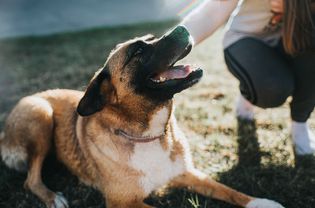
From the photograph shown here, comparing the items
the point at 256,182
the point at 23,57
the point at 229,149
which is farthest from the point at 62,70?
the point at 256,182

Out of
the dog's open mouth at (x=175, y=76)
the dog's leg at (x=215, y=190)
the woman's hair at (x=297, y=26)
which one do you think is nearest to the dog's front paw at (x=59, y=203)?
the dog's leg at (x=215, y=190)

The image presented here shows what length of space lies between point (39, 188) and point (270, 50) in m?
2.35

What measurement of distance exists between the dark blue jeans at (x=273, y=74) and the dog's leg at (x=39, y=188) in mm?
1881

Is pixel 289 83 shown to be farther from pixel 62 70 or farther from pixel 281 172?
pixel 62 70

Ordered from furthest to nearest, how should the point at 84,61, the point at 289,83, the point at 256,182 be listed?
the point at 84,61 < the point at 289,83 < the point at 256,182

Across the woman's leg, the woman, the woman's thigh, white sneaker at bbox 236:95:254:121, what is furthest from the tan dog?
white sneaker at bbox 236:95:254:121

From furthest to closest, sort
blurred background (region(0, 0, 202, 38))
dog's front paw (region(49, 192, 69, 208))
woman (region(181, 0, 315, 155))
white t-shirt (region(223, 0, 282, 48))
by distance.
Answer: blurred background (region(0, 0, 202, 38)) → white t-shirt (region(223, 0, 282, 48)) → woman (region(181, 0, 315, 155)) → dog's front paw (region(49, 192, 69, 208))

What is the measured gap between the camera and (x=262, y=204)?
10.4 ft

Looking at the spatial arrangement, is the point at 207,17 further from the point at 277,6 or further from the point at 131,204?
the point at 131,204

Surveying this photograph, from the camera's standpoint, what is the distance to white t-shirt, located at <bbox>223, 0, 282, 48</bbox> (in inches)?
158

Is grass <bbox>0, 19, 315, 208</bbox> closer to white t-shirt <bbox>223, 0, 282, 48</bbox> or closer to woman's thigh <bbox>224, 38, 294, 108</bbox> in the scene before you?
woman's thigh <bbox>224, 38, 294, 108</bbox>

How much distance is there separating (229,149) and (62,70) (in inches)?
157

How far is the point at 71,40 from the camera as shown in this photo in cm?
977

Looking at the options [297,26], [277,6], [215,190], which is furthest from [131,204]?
[277,6]
